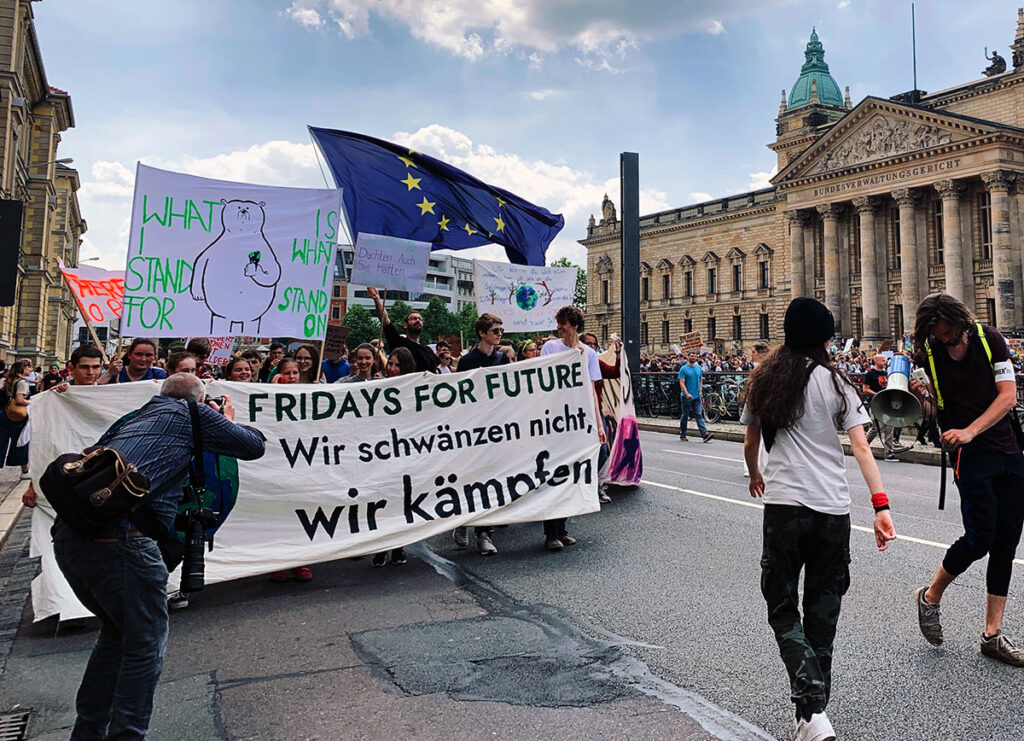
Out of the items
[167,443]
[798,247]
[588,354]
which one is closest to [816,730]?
[167,443]

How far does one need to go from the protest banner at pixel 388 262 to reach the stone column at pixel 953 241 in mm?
49154

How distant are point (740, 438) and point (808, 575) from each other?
15271 mm

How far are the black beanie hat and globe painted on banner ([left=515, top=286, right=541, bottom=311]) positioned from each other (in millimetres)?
8125

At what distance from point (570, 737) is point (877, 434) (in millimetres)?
14685

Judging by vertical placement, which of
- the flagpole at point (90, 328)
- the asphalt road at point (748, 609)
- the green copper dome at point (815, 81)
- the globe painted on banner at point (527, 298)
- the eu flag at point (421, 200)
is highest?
the green copper dome at point (815, 81)

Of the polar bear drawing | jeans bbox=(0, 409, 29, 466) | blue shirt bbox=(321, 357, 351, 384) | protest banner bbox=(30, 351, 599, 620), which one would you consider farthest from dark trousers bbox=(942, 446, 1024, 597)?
jeans bbox=(0, 409, 29, 466)

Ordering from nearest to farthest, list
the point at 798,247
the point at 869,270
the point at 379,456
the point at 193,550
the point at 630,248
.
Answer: the point at 193,550
the point at 379,456
the point at 630,248
the point at 869,270
the point at 798,247

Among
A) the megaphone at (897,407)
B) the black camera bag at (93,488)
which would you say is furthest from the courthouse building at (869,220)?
the black camera bag at (93,488)

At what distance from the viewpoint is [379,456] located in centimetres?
616

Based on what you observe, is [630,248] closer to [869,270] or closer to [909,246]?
[909,246]

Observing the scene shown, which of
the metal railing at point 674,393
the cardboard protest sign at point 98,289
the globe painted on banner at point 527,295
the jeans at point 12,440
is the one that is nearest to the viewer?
the cardboard protest sign at point 98,289

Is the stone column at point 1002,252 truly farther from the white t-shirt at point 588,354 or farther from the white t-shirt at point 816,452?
the white t-shirt at point 816,452

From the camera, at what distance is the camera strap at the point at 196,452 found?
336 centimetres

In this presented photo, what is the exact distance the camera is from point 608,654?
426 cm
